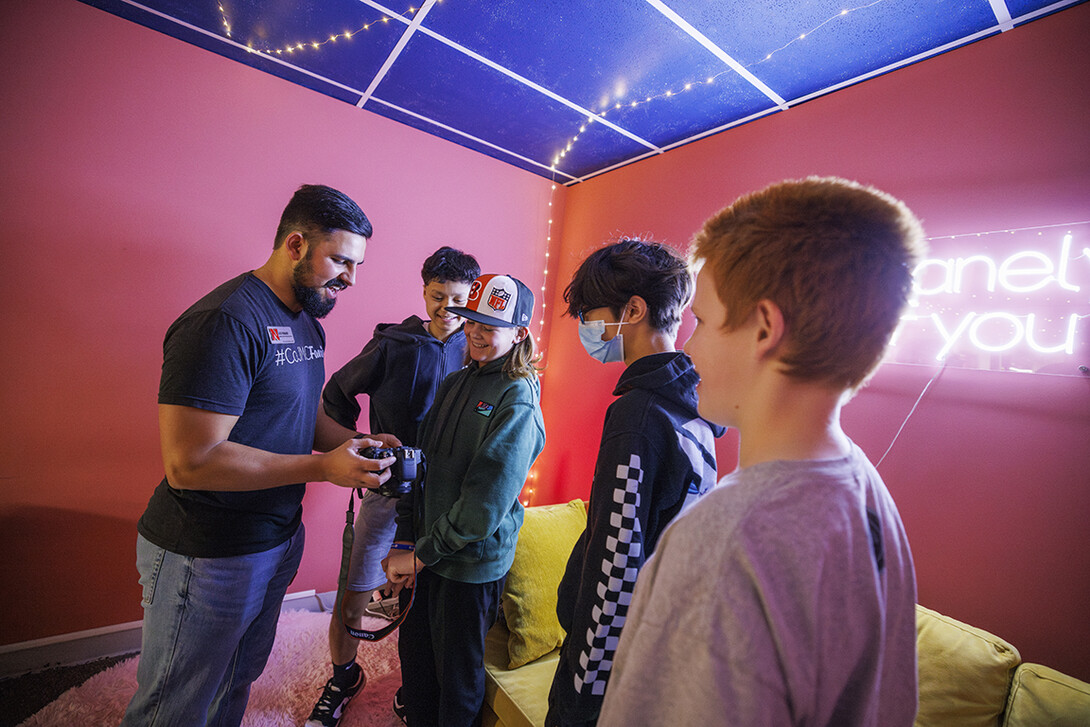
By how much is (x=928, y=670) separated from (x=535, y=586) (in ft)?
4.53

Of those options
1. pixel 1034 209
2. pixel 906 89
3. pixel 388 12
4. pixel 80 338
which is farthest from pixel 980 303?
pixel 80 338

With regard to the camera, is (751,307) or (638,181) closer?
(751,307)

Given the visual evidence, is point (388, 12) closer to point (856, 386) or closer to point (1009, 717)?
point (856, 386)

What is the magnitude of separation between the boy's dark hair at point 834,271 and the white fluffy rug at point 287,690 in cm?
232

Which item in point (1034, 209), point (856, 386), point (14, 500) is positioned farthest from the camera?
point (14, 500)

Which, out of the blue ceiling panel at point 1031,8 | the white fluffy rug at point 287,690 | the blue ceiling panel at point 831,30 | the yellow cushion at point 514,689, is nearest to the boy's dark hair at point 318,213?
the blue ceiling panel at point 831,30

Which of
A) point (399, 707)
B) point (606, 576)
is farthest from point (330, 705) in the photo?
point (606, 576)

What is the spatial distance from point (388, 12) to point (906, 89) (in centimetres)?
215

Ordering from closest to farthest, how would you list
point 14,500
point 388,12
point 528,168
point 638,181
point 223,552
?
point 223,552 → point 388,12 → point 14,500 → point 638,181 → point 528,168

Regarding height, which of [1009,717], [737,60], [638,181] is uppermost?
[737,60]

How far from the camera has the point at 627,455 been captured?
3.26 ft

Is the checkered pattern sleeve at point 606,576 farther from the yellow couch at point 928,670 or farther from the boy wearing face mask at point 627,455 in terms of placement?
the yellow couch at point 928,670

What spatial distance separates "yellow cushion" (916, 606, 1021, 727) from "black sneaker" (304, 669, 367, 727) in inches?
83.9

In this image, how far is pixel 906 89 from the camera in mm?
1851
